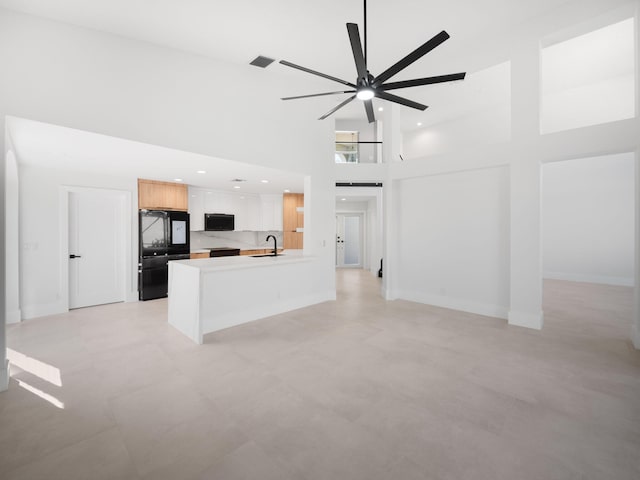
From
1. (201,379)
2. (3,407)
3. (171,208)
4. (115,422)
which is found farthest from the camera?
(171,208)

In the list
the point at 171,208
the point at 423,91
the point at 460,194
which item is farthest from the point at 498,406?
the point at 171,208

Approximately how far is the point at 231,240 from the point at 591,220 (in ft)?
31.2

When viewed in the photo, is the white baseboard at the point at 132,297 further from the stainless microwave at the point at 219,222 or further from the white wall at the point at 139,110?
the stainless microwave at the point at 219,222

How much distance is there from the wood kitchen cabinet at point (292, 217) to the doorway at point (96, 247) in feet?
12.3

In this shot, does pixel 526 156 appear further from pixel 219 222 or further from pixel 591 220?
pixel 219 222

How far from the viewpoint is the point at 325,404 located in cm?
226

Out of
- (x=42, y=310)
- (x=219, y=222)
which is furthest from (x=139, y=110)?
(x=219, y=222)

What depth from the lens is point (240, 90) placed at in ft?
14.0

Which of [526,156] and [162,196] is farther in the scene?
[162,196]

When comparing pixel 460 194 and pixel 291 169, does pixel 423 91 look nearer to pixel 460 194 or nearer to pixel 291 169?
pixel 460 194

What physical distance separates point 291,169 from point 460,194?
3.03 meters

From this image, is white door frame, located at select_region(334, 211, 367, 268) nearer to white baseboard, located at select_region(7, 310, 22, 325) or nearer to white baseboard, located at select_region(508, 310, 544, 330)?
white baseboard, located at select_region(508, 310, 544, 330)

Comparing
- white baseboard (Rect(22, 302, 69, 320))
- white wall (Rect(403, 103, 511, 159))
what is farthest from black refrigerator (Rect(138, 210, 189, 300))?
white wall (Rect(403, 103, 511, 159))

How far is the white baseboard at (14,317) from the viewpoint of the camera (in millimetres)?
4227
